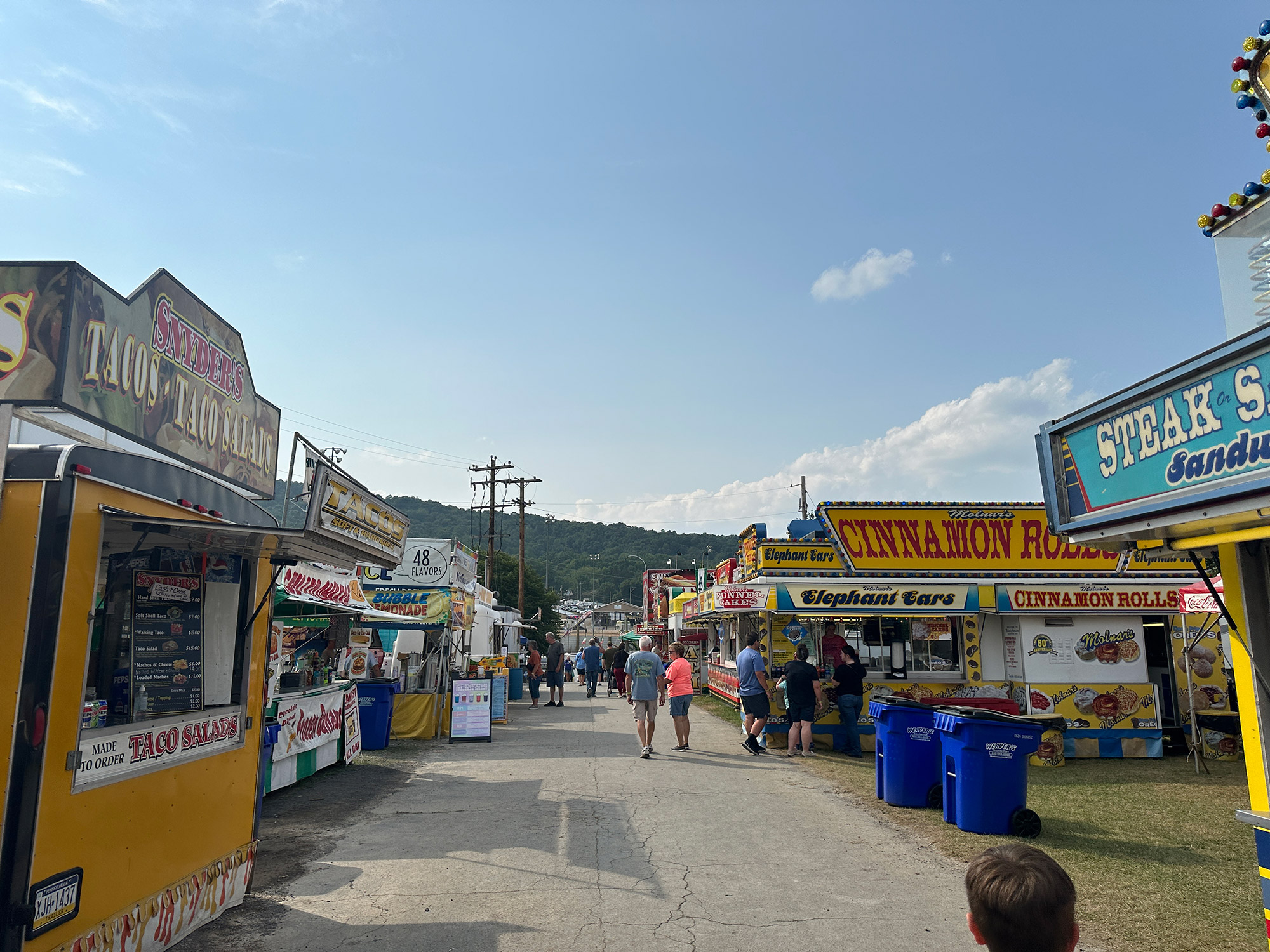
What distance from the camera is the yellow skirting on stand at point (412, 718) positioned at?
49.3 feet

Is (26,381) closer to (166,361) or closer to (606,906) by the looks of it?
(166,361)

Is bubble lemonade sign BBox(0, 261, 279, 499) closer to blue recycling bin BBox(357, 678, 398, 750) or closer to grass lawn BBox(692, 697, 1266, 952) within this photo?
blue recycling bin BBox(357, 678, 398, 750)

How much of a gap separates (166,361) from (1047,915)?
6.60 metres

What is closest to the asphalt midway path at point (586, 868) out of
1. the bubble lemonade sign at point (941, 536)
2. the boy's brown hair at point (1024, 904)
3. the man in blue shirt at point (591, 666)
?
the boy's brown hair at point (1024, 904)

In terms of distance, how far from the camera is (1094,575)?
1447 cm

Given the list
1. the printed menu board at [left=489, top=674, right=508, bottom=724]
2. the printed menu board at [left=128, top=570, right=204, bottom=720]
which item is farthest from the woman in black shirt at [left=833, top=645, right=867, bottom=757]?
the printed menu board at [left=128, top=570, right=204, bottom=720]

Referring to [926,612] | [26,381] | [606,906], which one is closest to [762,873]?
[606,906]

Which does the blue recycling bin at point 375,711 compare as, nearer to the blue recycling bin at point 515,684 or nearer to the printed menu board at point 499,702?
the printed menu board at point 499,702

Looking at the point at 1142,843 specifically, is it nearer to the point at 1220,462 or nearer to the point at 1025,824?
the point at 1025,824

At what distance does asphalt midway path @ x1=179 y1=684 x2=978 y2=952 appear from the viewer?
521cm

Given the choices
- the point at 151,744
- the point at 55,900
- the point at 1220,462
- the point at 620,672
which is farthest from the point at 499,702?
the point at 1220,462

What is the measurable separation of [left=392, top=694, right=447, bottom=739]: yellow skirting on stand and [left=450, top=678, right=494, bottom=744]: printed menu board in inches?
31.0

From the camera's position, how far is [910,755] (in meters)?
9.07

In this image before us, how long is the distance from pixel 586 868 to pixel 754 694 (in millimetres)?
6822
